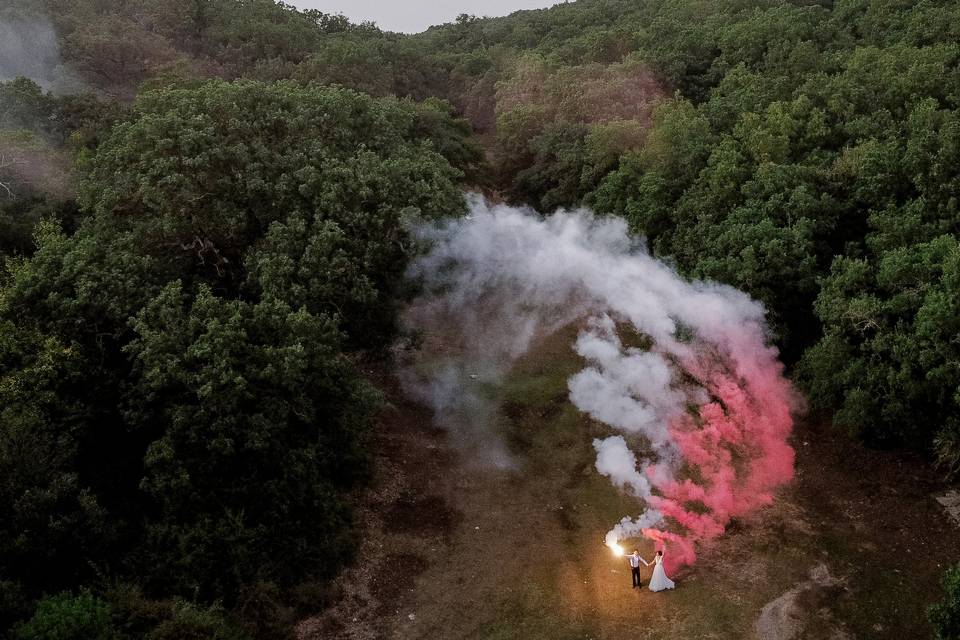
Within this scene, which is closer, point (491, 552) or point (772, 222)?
point (491, 552)

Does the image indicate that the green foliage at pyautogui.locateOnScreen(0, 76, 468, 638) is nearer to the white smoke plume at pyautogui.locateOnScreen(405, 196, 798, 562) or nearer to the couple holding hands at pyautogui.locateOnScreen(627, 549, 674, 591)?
the white smoke plume at pyautogui.locateOnScreen(405, 196, 798, 562)

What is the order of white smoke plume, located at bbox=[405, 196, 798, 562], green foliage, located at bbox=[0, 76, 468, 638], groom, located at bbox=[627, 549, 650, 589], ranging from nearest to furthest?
green foliage, located at bbox=[0, 76, 468, 638] → groom, located at bbox=[627, 549, 650, 589] → white smoke plume, located at bbox=[405, 196, 798, 562]

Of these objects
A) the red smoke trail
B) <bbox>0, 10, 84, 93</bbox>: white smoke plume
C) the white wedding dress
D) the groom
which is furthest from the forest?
the groom

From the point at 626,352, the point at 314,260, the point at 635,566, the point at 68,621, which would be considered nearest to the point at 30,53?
the point at 314,260

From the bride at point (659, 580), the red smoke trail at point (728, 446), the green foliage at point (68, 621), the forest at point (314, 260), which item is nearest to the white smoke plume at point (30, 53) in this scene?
the forest at point (314, 260)

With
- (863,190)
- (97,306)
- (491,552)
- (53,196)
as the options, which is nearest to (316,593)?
(491,552)

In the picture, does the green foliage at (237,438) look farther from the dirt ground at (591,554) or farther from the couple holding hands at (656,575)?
the couple holding hands at (656,575)

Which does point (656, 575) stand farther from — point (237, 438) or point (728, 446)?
point (237, 438)

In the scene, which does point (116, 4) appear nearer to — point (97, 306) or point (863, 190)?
point (97, 306)
